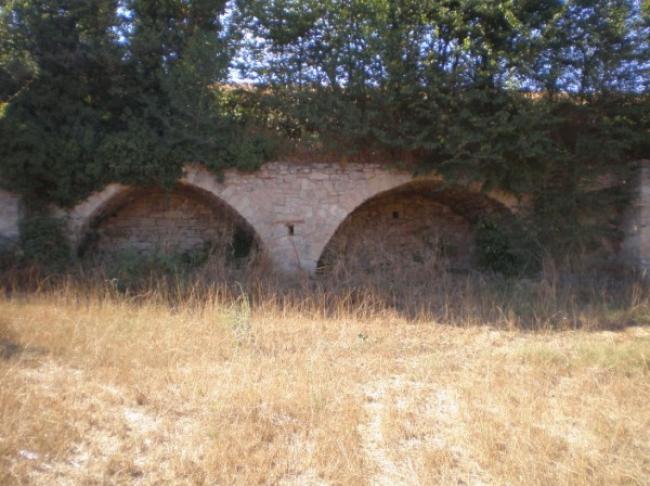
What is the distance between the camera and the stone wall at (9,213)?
7.03 m

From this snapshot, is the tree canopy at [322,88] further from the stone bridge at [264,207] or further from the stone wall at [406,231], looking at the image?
the stone wall at [406,231]

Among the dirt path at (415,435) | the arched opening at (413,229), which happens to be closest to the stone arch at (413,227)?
the arched opening at (413,229)

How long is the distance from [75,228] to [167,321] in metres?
3.28

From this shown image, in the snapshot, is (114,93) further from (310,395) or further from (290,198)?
(310,395)

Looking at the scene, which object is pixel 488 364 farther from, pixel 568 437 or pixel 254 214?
pixel 254 214

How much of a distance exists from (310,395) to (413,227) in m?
6.46

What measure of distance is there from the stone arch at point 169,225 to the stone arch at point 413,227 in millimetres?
1797

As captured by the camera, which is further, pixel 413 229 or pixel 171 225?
pixel 413 229

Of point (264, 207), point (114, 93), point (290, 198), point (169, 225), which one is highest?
point (114, 93)

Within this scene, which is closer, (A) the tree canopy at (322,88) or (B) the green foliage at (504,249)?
(A) the tree canopy at (322,88)

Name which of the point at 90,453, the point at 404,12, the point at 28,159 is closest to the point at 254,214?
the point at 28,159

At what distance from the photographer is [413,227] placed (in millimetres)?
9594

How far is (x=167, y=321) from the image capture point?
504 centimetres

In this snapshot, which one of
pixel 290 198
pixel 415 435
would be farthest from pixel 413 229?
pixel 415 435
